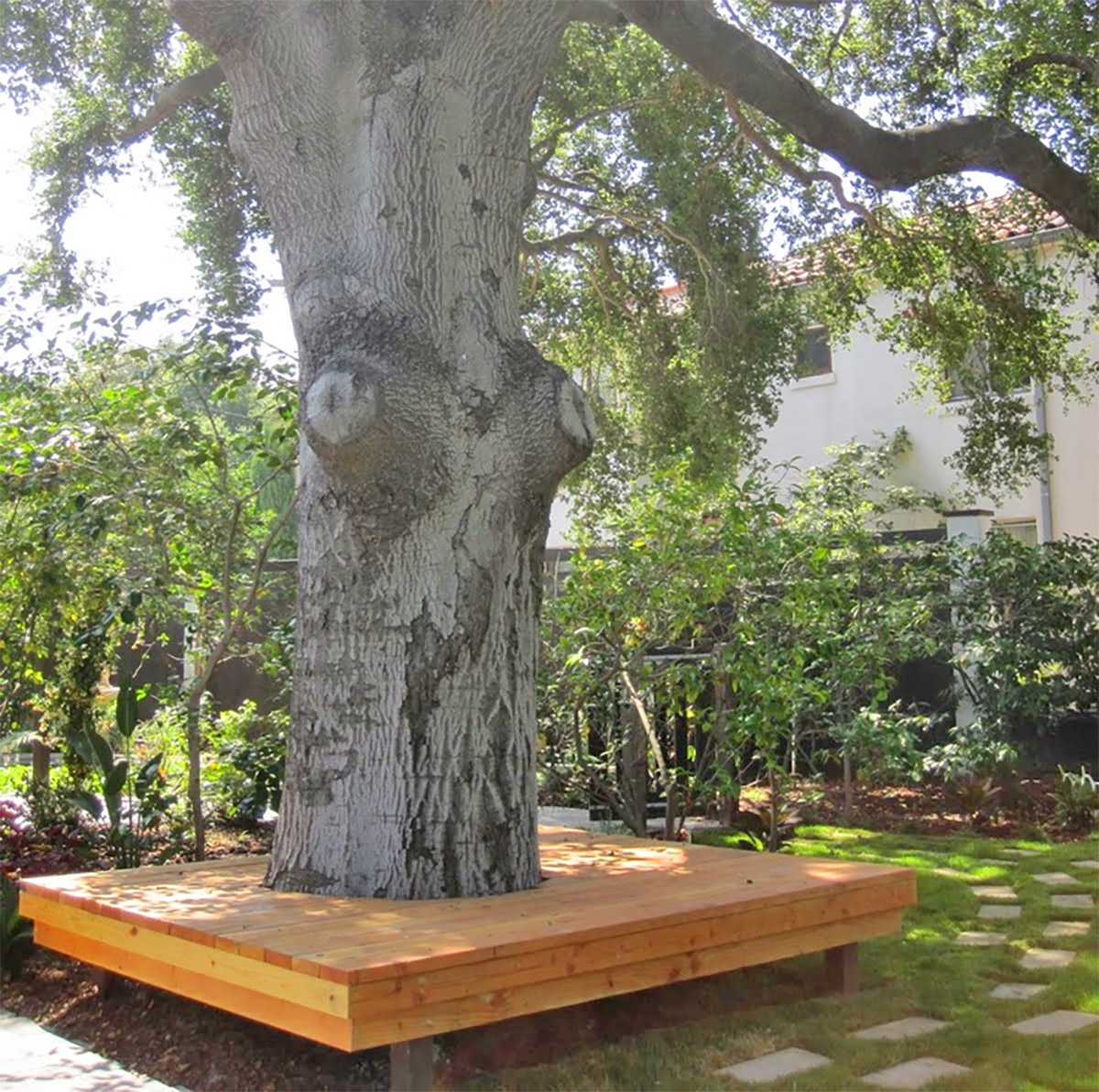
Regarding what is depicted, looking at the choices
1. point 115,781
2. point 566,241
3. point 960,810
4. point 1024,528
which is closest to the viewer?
point 115,781

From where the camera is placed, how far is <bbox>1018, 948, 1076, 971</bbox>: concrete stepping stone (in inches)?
234

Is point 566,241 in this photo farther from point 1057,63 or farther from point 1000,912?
point 1000,912

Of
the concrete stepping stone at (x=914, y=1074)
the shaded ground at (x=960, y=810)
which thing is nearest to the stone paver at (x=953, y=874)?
the shaded ground at (x=960, y=810)

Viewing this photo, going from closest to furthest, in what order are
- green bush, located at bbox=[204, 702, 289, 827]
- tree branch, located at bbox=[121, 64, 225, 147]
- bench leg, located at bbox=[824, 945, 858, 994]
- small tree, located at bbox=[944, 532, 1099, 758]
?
1. bench leg, located at bbox=[824, 945, 858, 994]
2. green bush, located at bbox=[204, 702, 289, 827]
3. tree branch, located at bbox=[121, 64, 225, 147]
4. small tree, located at bbox=[944, 532, 1099, 758]

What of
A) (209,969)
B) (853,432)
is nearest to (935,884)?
(209,969)

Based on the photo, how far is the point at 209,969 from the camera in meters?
4.52

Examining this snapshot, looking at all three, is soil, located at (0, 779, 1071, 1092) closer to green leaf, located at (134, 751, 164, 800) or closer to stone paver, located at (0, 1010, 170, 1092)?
stone paver, located at (0, 1010, 170, 1092)

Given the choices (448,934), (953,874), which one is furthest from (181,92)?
(953,874)

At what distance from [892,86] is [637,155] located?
2.32 meters

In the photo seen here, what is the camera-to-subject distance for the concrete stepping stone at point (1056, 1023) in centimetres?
494

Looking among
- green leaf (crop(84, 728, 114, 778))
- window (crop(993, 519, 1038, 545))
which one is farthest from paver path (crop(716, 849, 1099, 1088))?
window (crop(993, 519, 1038, 545))

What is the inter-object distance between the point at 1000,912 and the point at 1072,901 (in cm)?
45

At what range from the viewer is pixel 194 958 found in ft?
15.1

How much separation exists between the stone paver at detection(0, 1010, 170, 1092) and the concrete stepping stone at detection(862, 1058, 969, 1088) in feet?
7.93
